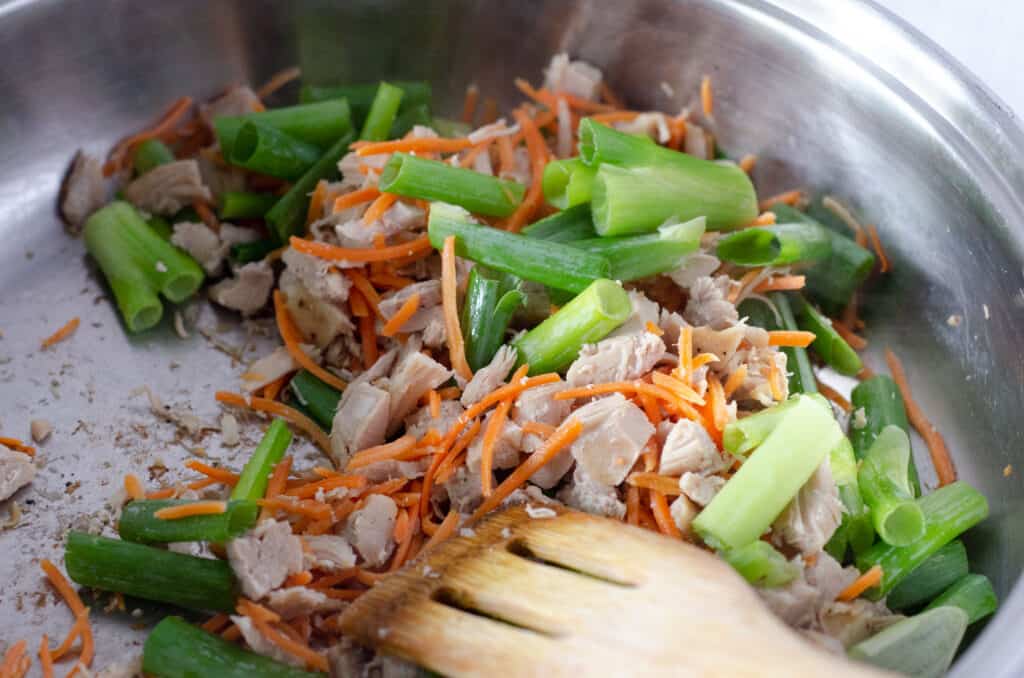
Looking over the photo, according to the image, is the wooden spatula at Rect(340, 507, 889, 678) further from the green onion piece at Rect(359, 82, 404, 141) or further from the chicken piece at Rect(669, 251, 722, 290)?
the green onion piece at Rect(359, 82, 404, 141)

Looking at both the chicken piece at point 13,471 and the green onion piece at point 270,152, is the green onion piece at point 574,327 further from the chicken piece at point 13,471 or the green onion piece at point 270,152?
the chicken piece at point 13,471

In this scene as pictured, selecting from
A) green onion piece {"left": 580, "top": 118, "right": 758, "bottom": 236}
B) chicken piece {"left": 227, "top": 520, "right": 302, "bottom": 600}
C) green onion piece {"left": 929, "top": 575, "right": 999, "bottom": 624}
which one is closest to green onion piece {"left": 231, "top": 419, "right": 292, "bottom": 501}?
chicken piece {"left": 227, "top": 520, "right": 302, "bottom": 600}

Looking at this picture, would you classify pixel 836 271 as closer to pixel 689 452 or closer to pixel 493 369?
pixel 689 452

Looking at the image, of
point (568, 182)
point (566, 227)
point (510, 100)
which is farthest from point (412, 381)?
point (510, 100)

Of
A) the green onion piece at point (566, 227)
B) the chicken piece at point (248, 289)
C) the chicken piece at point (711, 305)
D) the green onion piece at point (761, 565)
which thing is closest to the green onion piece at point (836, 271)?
the chicken piece at point (711, 305)

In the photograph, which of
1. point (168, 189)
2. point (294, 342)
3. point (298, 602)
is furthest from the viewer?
point (168, 189)

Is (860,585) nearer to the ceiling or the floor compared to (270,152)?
nearer to the floor

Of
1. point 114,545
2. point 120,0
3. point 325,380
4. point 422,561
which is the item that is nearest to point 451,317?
point 325,380
